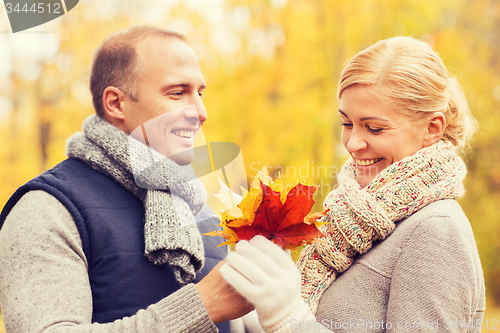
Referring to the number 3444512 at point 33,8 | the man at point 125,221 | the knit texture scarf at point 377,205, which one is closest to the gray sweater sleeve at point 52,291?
the man at point 125,221

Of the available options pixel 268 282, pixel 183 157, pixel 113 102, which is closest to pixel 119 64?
pixel 113 102

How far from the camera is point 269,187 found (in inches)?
54.0

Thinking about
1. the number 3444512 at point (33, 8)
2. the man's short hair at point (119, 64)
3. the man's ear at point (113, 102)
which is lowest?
the man's ear at point (113, 102)

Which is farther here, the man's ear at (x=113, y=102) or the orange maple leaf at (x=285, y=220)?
the man's ear at (x=113, y=102)

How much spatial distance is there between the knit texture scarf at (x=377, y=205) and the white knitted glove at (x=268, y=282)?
303mm

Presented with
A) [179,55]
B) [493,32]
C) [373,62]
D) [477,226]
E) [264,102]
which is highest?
[179,55]

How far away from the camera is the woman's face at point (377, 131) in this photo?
1.73 meters

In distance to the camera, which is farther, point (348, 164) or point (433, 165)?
point (348, 164)

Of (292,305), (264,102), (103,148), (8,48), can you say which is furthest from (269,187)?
(8,48)

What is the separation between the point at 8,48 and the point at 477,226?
9.87 metres

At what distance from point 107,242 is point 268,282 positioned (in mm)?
800

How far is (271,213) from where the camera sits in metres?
1.42

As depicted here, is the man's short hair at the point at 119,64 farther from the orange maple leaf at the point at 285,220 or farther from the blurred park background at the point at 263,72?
the blurred park background at the point at 263,72

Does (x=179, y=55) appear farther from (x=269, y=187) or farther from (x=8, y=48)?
(x=8, y=48)
